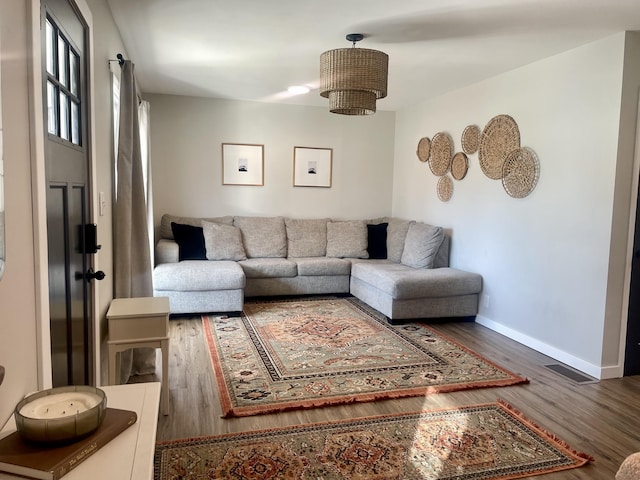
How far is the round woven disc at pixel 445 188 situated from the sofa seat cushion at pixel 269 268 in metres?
1.73

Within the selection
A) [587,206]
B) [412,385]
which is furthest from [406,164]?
[412,385]

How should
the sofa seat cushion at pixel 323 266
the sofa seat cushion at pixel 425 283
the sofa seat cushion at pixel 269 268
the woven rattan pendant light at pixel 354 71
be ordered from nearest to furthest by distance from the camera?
1. the woven rattan pendant light at pixel 354 71
2. the sofa seat cushion at pixel 425 283
3. the sofa seat cushion at pixel 269 268
4. the sofa seat cushion at pixel 323 266

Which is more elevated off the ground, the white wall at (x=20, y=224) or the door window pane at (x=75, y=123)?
the door window pane at (x=75, y=123)

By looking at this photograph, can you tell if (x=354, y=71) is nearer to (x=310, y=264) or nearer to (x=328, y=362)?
(x=328, y=362)

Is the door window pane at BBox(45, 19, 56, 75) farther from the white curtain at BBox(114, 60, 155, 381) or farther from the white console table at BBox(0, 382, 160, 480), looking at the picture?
the white curtain at BBox(114, 60, 155, 381)

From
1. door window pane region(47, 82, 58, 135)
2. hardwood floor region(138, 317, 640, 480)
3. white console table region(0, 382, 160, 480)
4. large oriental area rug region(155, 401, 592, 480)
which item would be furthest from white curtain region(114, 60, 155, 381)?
white console table region(0, 382, 160, 480)

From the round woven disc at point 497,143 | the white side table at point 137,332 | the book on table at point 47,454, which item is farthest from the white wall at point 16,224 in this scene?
the round woven disc at point 497,143

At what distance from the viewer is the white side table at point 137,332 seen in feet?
7.86

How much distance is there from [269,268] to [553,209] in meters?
2.77

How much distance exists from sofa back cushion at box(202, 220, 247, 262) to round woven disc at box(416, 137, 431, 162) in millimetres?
2280

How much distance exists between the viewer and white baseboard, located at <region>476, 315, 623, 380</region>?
3159 millimetres

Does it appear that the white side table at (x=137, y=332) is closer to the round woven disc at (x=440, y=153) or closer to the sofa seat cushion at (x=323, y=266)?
the sofa seat cushion at (x=323, y=266)

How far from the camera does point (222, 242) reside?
5.09m

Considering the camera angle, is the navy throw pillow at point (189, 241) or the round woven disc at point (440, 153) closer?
the round woven disc at point (440, 153)
